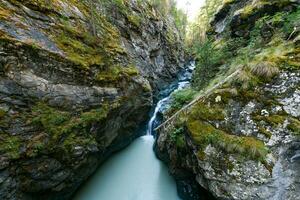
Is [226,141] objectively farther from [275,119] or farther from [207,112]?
[275,119]

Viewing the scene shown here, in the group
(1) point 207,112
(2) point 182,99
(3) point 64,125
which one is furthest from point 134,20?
(3) point 64,125

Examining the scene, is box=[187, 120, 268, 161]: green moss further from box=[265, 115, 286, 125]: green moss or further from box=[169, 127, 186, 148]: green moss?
box=[169, 127, 186, 148]: green moss

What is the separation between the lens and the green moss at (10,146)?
518cm

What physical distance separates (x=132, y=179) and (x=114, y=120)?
8.82 ft

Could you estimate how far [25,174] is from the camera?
5727mm

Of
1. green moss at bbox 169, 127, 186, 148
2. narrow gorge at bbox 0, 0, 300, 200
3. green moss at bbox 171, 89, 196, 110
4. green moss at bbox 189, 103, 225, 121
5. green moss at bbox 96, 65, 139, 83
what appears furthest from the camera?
green moss at bbox 171, 89, 196, 110

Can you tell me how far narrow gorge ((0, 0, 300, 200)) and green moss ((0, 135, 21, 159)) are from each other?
0.08ft

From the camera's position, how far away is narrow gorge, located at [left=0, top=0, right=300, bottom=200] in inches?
215

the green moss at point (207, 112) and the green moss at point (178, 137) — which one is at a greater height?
the green moss at point (207, 112)

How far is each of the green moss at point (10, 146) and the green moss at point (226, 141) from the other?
4.79 m

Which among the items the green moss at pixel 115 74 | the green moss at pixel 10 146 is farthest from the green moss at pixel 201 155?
the green moss at pixel 10 146

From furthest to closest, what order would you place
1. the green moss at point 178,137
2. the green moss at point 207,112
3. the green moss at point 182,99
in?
the green moss at point 182,99 < the green moss at point 178,137 < the green moss at point 207,112

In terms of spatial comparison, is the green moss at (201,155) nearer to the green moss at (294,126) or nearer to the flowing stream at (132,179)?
the green moss at (294,126)

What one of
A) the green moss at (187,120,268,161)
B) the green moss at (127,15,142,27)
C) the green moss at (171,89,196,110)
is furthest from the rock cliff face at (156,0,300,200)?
the green moss at (127,15,142,27)
